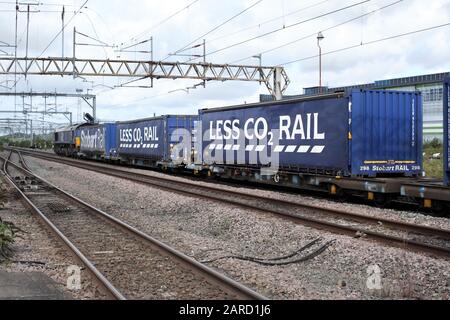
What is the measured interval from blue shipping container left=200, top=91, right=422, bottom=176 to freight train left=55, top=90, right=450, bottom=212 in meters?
0.03

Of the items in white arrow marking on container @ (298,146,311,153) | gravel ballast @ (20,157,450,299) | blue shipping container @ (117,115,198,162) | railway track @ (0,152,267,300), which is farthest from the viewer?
blue shipping container @ (117,115,198,162)

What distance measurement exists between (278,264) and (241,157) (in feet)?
39.7

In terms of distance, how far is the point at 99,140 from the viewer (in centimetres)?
4144

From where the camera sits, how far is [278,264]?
26.5 feet

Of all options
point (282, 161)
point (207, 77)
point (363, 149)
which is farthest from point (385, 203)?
point (207, 77)

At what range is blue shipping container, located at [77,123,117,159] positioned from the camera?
3906 centimetres

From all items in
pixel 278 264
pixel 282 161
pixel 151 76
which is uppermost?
pixel 151 76

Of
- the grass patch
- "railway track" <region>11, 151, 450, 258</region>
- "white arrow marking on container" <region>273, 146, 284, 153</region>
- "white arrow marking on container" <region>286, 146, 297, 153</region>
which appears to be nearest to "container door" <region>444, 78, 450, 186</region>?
"railway track" <region>11, 151, 450, 258</region>

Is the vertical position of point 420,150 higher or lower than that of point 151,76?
lower

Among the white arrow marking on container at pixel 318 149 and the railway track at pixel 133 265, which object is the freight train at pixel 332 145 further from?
the railway track at pixel 133 265

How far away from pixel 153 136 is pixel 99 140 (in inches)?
512

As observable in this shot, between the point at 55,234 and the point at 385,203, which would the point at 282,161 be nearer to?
the point at 385,203

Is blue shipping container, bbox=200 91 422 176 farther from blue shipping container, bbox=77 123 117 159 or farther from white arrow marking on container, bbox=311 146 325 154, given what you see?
blue shipping container, bbox=77 123 117 159
